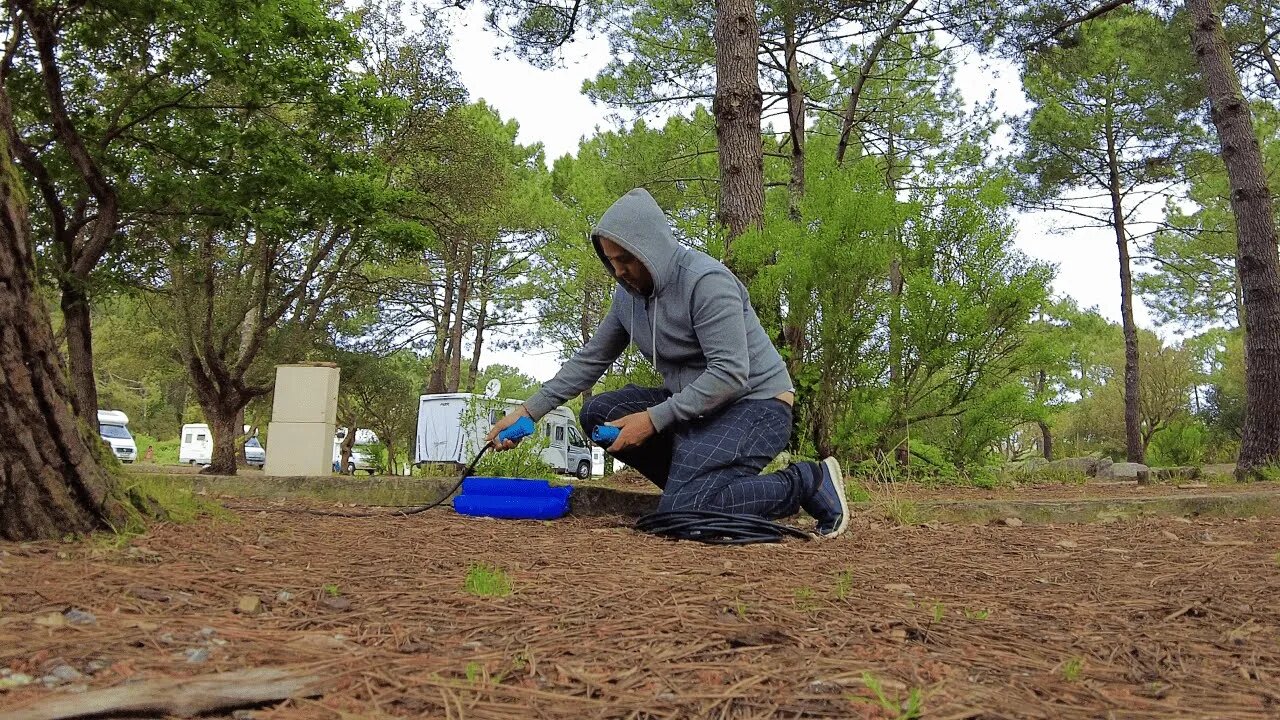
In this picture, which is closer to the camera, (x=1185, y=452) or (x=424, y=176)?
(x=1185, y=452)

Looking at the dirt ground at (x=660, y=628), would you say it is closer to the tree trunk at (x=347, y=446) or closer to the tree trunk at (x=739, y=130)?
the tree trunk at (x=739, y=130)

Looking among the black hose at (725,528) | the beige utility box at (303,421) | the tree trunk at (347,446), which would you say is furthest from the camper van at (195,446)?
the black hose at (725,528)

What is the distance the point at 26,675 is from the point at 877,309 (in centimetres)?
505

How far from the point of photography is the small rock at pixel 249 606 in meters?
1.65

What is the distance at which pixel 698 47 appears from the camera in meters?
12.3

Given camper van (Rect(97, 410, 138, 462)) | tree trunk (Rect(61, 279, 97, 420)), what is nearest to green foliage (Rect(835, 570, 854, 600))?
tree trunk (Rect(61, 279, 97, 420))

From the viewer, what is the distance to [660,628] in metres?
1.61

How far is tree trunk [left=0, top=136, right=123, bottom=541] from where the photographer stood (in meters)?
2.17

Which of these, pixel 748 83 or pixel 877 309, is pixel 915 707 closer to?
pixel 877 309

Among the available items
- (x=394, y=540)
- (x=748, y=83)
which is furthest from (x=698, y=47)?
(x=394, y=540)

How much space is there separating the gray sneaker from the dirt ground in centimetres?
56

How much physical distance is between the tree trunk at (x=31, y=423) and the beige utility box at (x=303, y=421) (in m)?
5.99

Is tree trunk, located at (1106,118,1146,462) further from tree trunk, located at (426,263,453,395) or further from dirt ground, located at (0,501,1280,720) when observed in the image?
tree trunk, located at (426,263,453,395)

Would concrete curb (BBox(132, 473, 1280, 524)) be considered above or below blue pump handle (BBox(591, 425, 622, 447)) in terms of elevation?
below
